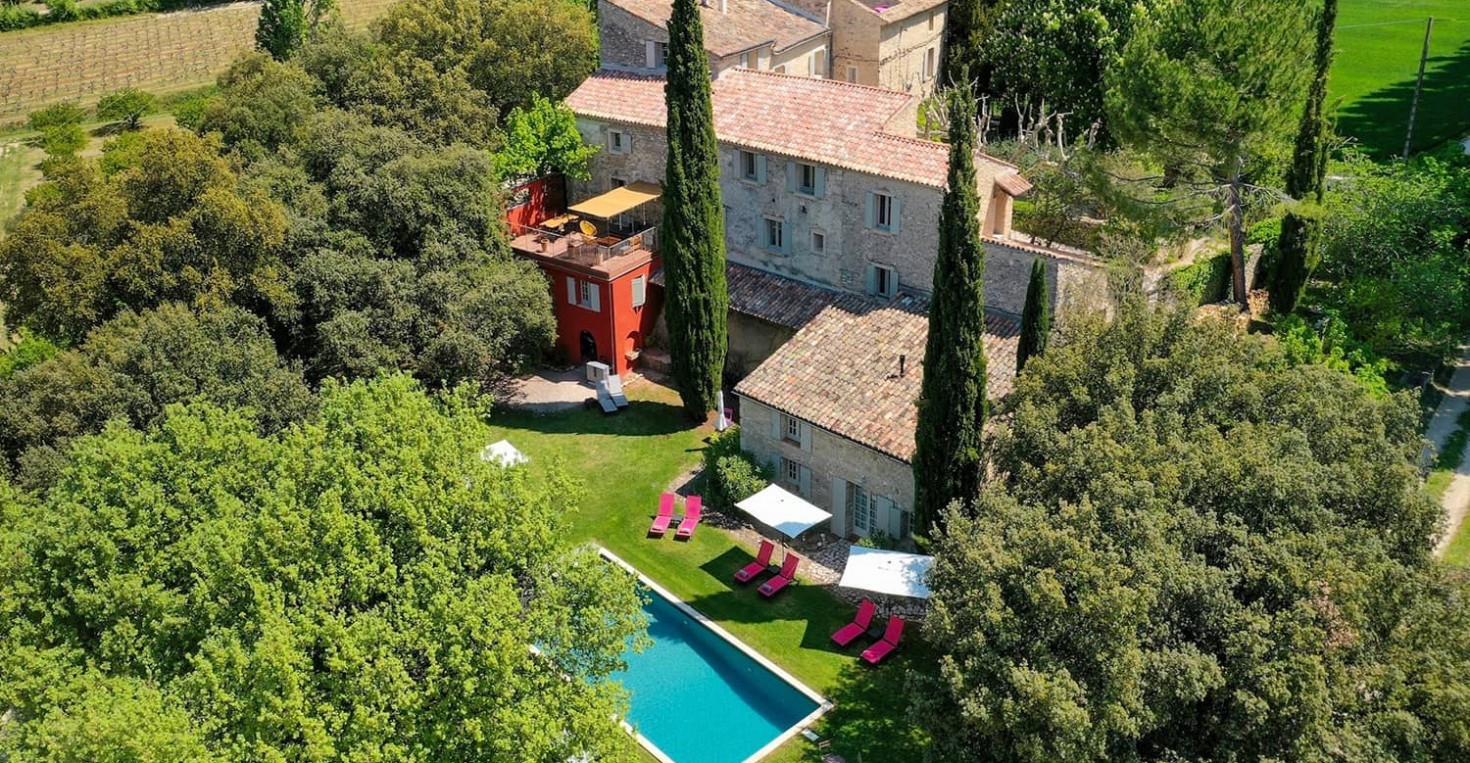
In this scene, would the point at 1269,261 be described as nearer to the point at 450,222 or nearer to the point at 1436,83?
the point at 450,222

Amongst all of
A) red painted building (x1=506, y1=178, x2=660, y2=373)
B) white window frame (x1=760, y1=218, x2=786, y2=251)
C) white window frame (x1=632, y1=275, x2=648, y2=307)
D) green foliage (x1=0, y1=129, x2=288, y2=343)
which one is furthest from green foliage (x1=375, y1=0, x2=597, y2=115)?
green foliage (x1=0, y1=129, x2=288, y2=343)

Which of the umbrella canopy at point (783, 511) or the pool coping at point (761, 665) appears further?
the umbrella canopy at point (783, 511)

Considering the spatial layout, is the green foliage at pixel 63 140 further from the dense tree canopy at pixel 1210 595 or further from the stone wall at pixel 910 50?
the dense tree canopy at pixel 1210 595

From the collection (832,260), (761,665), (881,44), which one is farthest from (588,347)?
(881,44)

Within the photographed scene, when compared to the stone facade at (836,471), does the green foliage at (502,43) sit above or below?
above

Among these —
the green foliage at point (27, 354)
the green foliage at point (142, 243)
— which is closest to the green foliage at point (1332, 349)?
the green foliage at point (142, 243)

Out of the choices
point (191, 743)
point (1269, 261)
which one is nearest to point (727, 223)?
point (1269, 261)

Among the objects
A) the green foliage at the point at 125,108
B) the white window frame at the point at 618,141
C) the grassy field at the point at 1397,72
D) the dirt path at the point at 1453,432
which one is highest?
the white window frame at the point at 618,141

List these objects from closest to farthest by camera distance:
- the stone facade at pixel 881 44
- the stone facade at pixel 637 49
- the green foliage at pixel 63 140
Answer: the stone facade at pixel 637 49 → the stone facade at pixel 881 44 → the green foliage at pixel 63 140

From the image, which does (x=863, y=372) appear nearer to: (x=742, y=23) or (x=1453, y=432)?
(x=1453, y=432)
